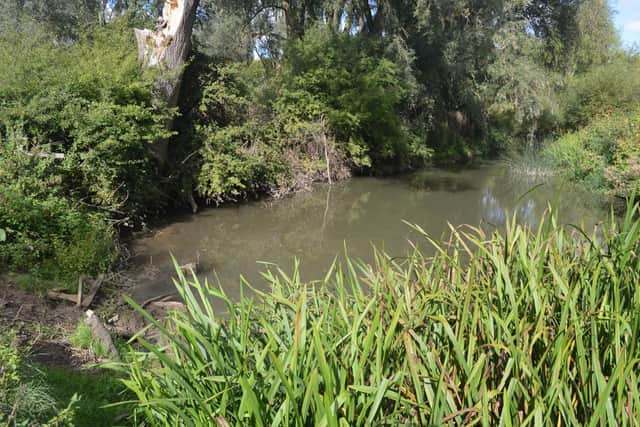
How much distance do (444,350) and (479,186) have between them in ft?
46.9

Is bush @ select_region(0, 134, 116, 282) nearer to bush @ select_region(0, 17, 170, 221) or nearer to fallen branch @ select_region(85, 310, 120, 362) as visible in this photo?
bush @ select_region(0, 17, 170, 221)

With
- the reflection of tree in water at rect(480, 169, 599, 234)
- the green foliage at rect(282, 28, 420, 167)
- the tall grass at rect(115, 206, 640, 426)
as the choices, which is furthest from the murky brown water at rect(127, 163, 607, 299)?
the tall grass at rect(115, 206, 640, 426)

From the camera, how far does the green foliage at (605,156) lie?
10.9 m

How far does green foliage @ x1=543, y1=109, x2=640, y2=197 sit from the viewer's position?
10887 mm

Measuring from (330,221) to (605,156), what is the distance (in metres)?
8.06

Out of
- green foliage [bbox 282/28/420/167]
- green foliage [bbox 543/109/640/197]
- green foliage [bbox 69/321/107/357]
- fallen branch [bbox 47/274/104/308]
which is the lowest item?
green foliage [bbox 69/321/107/357]

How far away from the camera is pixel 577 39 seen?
67.3 ft

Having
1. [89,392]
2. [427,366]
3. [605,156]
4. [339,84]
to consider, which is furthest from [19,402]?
[605,156]

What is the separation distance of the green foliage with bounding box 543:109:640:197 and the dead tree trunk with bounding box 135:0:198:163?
930cm

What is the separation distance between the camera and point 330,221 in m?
11.0

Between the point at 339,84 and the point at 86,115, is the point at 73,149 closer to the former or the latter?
the point at 86,115

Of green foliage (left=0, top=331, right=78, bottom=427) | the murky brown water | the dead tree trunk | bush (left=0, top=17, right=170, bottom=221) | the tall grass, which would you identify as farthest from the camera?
the dead tree trunk

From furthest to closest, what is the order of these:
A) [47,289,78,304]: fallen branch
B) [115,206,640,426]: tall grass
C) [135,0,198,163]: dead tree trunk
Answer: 1. [135,0,198,163]: dead tree trunk
2. [47,289,78,304]: fallen branch
3. [115,206,640,426]: tall grass

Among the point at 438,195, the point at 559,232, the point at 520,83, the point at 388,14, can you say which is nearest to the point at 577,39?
the point at 520,83
